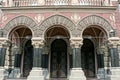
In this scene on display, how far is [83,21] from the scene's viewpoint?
1517 cm

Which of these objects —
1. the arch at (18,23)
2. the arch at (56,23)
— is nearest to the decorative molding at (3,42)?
the arch at (18,23)

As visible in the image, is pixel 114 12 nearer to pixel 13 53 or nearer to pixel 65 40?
pixel 65 40

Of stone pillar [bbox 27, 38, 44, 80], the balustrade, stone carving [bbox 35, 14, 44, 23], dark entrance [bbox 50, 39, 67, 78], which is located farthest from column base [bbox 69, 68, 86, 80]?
the balustrade

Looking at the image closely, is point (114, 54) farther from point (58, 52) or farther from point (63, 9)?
point (58, 52)

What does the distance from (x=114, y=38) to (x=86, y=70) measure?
475 cm

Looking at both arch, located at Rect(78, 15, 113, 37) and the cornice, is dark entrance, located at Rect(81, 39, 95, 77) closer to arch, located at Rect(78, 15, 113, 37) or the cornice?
arch, located at Rect(78, 15, 113, 37)

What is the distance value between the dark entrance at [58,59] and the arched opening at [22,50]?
7.16 ft

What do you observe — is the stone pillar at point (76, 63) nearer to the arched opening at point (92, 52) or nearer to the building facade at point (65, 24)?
the building facade at point (65, 24)

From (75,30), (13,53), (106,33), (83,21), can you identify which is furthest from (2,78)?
(106,33)

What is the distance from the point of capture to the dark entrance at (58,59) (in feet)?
59.1

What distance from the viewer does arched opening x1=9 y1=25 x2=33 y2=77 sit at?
1809 centimetres

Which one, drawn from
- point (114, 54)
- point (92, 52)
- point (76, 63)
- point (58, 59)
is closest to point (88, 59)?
point (92, 52)

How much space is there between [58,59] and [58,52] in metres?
0.68

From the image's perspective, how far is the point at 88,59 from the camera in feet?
60.4
